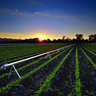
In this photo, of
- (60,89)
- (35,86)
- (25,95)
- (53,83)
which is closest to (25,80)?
(35,86)

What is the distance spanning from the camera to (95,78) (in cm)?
475

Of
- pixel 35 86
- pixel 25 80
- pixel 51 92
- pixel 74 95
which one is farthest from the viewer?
pixel 25 80

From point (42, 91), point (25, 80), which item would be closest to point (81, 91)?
point (42, 91)

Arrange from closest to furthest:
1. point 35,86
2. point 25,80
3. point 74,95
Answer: point 74,95
point 35,86
point 25,80

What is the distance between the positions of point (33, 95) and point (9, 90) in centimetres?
117

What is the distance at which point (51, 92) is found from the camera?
3.48 meters

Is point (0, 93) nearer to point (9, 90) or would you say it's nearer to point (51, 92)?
point (9, 90)

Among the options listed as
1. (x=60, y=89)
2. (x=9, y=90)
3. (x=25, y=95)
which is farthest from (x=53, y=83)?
(x=9, y=90)

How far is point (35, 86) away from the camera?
3.97m

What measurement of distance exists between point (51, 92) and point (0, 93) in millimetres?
2124

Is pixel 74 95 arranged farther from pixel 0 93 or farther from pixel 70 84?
pixel 0 93

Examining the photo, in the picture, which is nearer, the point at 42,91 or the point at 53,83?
the point at 42,91

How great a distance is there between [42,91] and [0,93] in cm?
174

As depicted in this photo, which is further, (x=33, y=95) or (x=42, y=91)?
(x=42, y=91)
